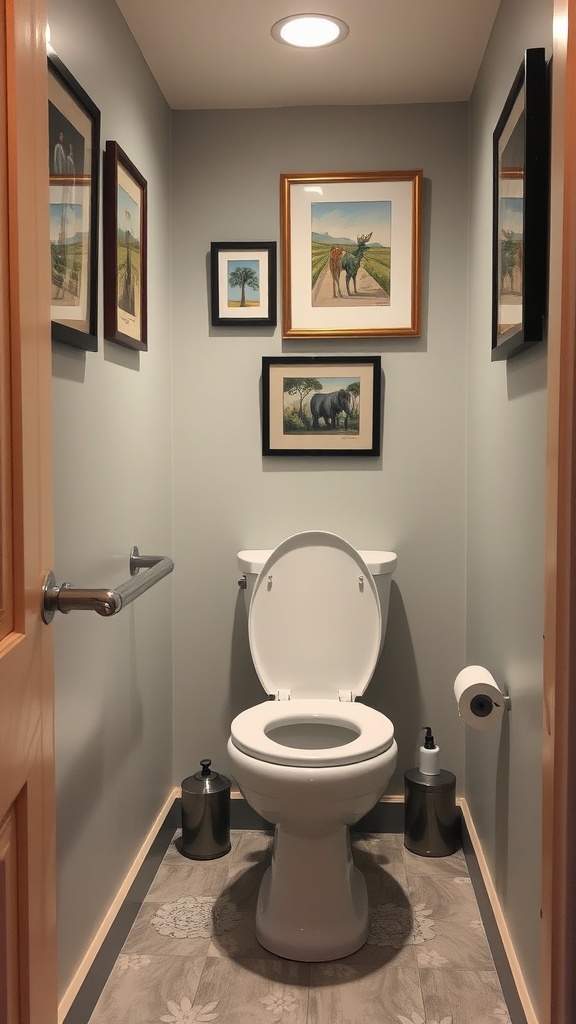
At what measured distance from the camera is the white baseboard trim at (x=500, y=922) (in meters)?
1.60

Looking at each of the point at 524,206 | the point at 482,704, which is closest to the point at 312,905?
the point at 482,704

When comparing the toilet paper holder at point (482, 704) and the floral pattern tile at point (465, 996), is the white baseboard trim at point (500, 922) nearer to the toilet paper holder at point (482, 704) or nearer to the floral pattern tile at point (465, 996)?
the floral pattern tile at point (465, 996)

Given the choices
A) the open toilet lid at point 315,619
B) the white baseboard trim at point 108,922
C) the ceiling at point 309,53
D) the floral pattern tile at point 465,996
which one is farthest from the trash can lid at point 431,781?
the ceiling at point 309,53

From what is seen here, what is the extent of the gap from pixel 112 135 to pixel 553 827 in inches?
65.6

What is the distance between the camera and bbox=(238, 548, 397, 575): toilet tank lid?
7.89 ft

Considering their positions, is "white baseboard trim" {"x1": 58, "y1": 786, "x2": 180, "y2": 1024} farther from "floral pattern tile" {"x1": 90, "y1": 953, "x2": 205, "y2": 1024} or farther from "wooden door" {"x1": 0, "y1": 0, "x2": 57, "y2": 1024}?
"wooden door" {"x1": 0, "y1": 0, "x2": 57, "y2": 1024}

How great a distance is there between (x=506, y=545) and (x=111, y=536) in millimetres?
881

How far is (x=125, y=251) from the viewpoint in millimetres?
2000

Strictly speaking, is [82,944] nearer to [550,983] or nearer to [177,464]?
[550,983]

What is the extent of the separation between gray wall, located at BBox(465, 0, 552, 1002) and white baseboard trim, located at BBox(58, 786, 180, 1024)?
0.87 meters

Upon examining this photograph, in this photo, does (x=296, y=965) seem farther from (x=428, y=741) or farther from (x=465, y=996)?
(x=428, y=741)

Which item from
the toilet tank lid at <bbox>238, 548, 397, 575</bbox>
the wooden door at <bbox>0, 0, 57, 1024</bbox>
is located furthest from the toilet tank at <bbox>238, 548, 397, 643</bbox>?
the wooden door at <bbox>0, 0, 57, 1024</bbox>

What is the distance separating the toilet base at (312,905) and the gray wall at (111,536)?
1.25ft

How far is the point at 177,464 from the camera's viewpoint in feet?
8.56
